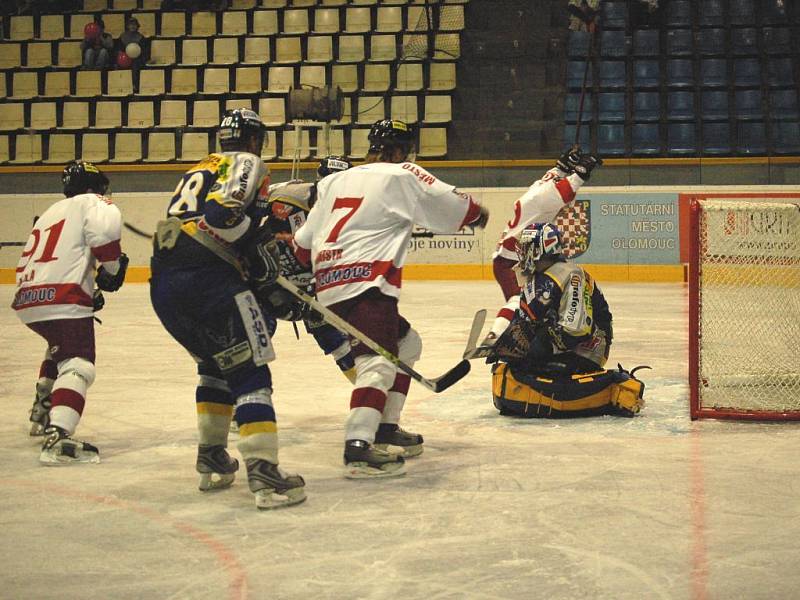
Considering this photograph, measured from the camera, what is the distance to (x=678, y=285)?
14.1 metres

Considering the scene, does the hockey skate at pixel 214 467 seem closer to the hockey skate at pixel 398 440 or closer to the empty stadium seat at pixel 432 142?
the hockey skate at pixel 398 440

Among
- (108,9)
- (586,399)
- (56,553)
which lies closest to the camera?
(56,553)

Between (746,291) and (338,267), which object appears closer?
(338,267)

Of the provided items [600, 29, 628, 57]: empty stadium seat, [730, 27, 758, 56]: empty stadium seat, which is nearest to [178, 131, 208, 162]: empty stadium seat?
[600, 29, 628, 57]: empty stadium seat

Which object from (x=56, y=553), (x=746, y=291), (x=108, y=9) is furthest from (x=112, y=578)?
(x=108, y=9)

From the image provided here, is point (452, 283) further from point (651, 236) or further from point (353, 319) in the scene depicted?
point (353, 319)

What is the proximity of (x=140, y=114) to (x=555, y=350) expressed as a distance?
1226cm

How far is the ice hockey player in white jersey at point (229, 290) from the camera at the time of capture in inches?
161

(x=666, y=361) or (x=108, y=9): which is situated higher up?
(x=108, y=9)

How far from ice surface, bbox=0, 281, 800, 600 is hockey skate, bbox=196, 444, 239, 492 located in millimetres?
59

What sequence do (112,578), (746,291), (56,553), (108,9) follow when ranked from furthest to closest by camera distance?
(108,9) → (746,291) → (56,553) → (112,578)

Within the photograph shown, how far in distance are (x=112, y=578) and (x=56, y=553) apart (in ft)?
1.18

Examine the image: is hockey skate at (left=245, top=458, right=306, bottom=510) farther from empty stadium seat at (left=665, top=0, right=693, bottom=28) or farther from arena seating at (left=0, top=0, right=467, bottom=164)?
empty stadium seat at (left=665, top=0, right=693, bottom=28)

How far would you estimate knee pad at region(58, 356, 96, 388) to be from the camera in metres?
4.94
